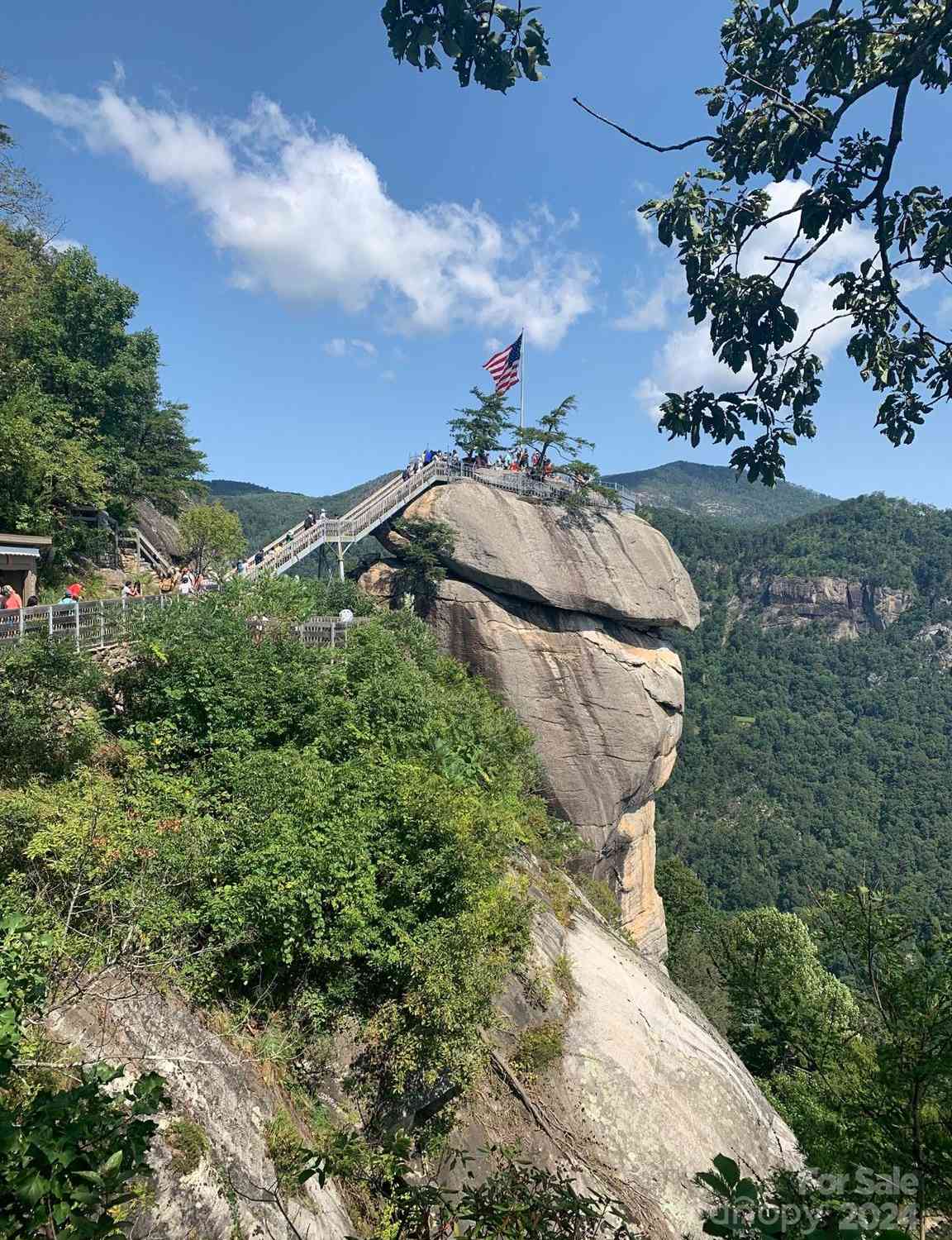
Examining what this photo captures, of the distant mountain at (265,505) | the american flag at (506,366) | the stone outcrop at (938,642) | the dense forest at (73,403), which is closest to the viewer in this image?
the dense forest at (73,403)

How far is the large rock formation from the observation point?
19281mm

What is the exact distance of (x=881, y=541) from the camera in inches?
5236

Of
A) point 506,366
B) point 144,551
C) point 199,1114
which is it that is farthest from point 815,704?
point 199,1114

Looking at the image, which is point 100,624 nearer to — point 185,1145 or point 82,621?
point 82,621

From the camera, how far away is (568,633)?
2038 cm

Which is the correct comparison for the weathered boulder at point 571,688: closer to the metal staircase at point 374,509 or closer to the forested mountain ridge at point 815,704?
the metal staircase at point 374,509

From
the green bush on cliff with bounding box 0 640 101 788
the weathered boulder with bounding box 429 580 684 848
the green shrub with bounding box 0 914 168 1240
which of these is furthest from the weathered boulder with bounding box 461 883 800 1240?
the weathered boulder with bounding box 429 580 684 848

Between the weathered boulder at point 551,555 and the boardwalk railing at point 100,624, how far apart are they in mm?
7625

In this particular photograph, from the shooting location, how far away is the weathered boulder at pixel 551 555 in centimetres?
1931

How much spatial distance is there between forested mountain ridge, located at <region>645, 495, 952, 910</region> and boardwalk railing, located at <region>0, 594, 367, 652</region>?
43.7m

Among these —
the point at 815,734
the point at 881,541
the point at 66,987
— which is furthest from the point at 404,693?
the point at 881,541

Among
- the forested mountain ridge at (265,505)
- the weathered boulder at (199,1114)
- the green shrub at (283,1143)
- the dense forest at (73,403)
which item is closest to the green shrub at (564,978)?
the weathered boulder at (199,1114)

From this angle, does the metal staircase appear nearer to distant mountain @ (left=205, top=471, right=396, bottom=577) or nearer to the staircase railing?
the staircase railing

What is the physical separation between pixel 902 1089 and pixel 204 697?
8.57 m
